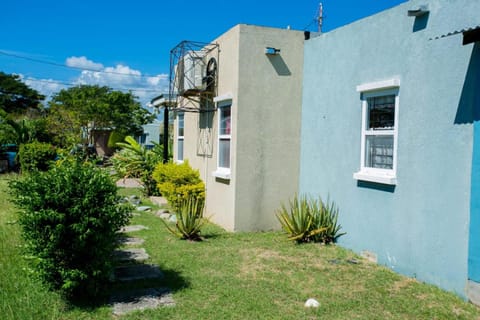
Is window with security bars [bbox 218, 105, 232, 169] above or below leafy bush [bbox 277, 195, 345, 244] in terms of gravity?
above

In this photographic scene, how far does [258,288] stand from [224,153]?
4813 mm

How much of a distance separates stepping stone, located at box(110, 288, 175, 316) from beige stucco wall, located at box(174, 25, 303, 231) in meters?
3.80

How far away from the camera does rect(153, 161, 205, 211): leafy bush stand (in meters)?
10.5

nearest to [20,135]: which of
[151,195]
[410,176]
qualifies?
[151,195]

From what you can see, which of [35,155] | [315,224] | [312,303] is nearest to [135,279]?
[312,303]

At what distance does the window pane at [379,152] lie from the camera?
6750 millimetres

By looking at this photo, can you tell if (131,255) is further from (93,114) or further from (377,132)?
(93,114)

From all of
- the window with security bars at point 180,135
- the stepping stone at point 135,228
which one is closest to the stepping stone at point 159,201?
the window with security bars at point 180,135

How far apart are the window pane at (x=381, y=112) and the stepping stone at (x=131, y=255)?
4.41 metres

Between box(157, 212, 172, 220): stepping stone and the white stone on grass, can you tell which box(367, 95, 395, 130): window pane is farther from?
box(157, 212, 172, 220): stepping stone

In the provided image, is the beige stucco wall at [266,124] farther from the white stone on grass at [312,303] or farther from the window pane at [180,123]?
the window pane at [180,123]

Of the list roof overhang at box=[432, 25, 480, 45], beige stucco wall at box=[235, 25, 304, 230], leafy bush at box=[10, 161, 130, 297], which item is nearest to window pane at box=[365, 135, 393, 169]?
roof overhang at box=[432, 25, 480, 45]

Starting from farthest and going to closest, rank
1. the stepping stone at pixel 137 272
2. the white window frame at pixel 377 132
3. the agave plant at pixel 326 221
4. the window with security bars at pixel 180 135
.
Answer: the window with security bars at pixel 180 135, the agave plant at pixel 326 221, the white window frame at pixel 377 132, the stepping stone at pixel 137 272

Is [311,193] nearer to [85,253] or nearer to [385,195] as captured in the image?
[385,195]
